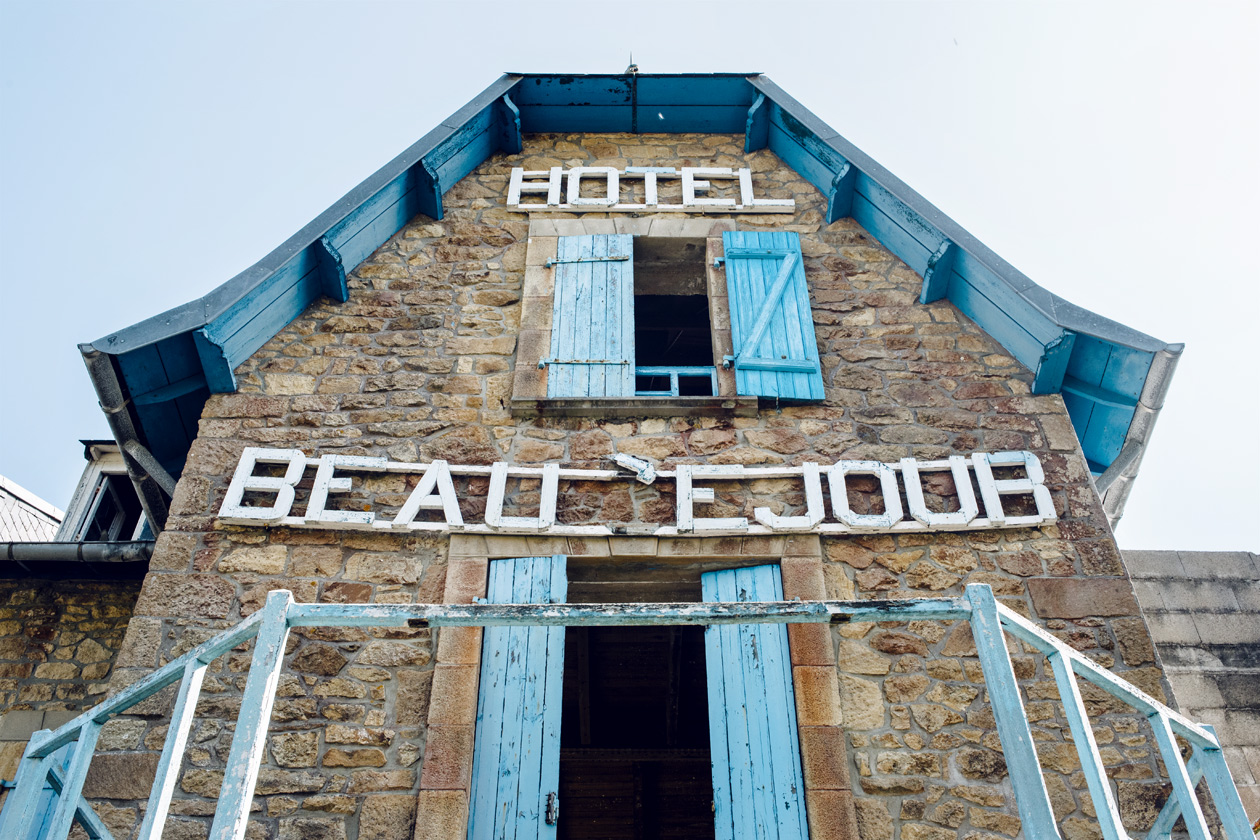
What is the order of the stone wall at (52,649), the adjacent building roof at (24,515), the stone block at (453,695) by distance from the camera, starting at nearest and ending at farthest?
the stone block at (453,695)
the stone wall at (52,649)
the adjacent building roof at (24,515)

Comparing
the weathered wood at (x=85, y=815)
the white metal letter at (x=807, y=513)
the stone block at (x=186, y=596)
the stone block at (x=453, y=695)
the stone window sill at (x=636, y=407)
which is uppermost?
the stone window sill at (x=636, y=407)

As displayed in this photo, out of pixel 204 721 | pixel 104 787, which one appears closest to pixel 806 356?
pixel 204 721

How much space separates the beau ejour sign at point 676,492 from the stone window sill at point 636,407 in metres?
0.41

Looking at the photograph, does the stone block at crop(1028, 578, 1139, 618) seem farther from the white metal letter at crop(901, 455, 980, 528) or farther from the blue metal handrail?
the blue metal handrail

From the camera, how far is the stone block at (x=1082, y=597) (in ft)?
15.1

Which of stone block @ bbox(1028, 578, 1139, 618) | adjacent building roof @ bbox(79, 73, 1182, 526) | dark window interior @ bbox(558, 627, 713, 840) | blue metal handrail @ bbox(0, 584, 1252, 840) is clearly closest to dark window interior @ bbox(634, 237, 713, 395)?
adjacent building roof @ bbox(79, 73, 1182, 526)

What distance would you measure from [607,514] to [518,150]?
3335 mm

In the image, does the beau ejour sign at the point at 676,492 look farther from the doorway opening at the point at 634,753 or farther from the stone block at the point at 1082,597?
the doorway opening at the point at 634,753

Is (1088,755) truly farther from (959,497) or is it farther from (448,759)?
(448,759)

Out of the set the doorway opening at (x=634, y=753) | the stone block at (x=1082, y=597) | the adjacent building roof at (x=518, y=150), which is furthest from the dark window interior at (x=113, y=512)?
the stone block at (x=1082, y=597)

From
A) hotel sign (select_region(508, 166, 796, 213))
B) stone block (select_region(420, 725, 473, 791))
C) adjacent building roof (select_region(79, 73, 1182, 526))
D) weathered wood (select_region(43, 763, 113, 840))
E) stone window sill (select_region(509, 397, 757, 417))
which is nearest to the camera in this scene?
weathered wood (select_region(43, 763, 113, 840))

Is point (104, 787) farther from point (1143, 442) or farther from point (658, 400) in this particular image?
point (1143, 442)

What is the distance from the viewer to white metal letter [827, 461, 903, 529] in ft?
15.9

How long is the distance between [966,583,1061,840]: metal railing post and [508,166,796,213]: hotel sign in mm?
3909
